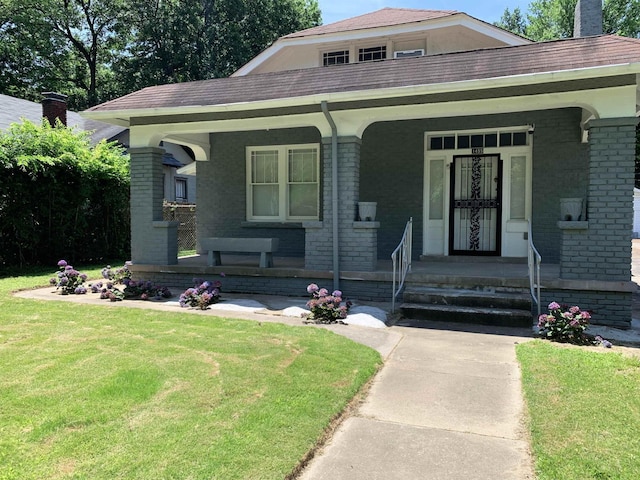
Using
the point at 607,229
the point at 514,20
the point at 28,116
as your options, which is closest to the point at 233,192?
the point at 607,229

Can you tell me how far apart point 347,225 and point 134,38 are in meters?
30.3

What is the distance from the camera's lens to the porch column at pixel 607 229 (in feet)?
20.5

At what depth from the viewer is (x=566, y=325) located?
5656mm

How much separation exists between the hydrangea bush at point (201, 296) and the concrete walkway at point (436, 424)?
330cm

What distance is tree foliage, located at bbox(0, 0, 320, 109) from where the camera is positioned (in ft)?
95.1

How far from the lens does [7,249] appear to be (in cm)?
1134

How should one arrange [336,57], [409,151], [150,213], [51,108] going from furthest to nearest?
[51,108] → [336,57] → [409,151] → [150,213]

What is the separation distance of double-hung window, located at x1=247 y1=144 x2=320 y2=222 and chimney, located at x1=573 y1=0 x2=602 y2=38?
5.67m

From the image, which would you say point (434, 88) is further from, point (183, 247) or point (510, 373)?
point (183, 247)

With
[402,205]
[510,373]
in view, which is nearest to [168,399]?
[510,373]

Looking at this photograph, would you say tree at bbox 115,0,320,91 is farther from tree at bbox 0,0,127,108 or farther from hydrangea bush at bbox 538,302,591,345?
hydrangea bush at bbox 538,302,591,345

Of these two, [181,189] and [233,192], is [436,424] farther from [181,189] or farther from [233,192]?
[181,189]

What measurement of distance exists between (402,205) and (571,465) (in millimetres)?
7323

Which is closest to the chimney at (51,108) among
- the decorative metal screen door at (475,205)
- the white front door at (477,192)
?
the white front door at (477,192)
